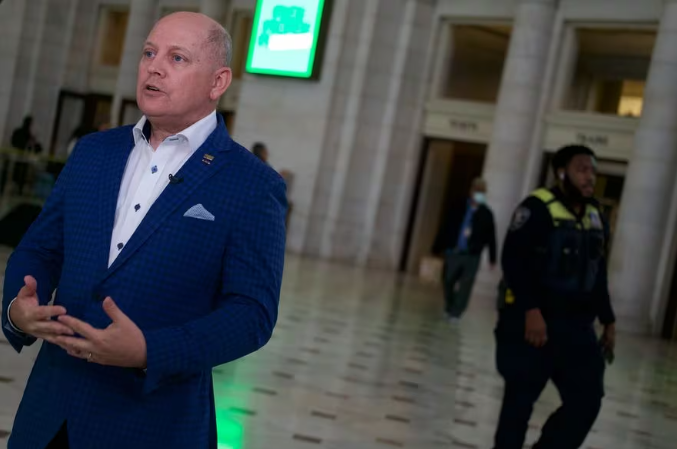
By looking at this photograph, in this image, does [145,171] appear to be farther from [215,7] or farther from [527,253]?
[215,7]

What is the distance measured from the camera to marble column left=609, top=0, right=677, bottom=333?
17.9 m

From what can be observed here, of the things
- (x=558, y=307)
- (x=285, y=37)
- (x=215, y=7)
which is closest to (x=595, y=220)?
(x=558, y=307)

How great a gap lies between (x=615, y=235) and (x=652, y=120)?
2.07 meters

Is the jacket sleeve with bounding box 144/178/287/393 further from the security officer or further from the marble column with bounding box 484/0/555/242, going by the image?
the marble column with bounding box 484/0/555/242

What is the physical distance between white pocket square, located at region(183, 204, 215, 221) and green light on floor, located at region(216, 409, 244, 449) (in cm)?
366

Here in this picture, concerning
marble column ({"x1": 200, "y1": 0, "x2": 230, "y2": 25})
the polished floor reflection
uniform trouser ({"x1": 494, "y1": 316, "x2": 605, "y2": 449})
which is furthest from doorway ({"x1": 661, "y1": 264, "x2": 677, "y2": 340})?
marble column ({"x1": 200, "y1": 0, "x2": 230, "y2": 25})

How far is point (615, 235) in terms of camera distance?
18.6 meters

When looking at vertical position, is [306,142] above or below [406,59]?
below

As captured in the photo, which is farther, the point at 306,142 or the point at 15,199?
the point at 306,142

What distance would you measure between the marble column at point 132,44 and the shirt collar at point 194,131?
90.7 feet

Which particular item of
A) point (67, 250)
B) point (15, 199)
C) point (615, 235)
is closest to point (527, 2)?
point (615, 235)

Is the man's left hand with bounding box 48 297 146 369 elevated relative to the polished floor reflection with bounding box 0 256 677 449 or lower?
elevated

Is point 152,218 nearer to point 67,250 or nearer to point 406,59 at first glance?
point 67,250

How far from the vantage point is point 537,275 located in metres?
5.38
